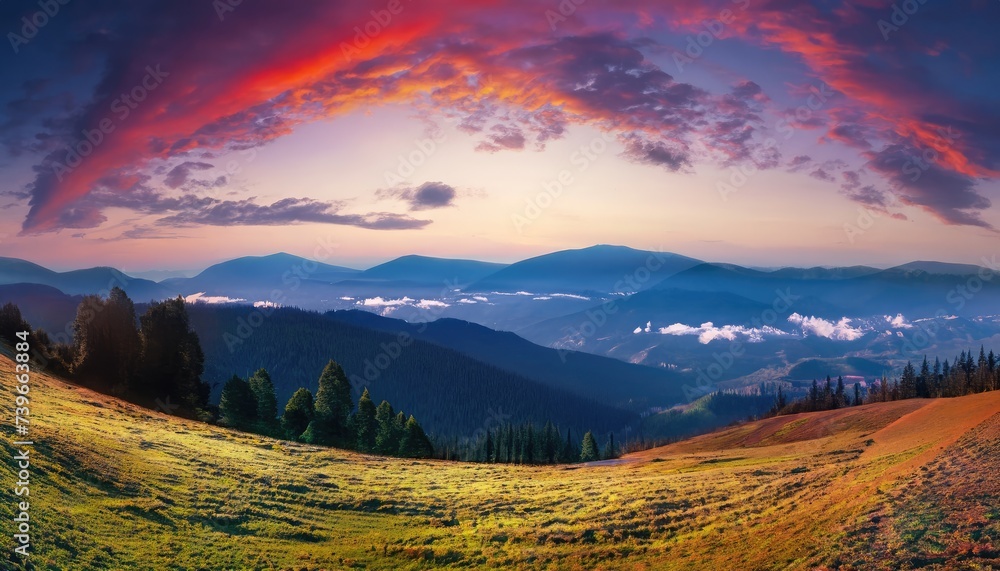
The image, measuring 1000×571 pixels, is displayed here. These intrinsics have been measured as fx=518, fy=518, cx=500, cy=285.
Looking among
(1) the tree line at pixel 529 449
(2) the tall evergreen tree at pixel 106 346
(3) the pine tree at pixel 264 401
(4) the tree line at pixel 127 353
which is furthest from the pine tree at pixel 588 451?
(2) the tall evergreen tree at pixel 106 346

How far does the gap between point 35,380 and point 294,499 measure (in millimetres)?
37896

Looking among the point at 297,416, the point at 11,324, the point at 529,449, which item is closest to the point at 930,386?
the point at 529,449

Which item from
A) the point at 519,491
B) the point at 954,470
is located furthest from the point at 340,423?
the point at 954,470

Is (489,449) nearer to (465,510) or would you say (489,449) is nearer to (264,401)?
(264,401)

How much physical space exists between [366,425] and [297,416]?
11.3 m

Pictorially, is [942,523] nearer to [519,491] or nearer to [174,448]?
[519,491]

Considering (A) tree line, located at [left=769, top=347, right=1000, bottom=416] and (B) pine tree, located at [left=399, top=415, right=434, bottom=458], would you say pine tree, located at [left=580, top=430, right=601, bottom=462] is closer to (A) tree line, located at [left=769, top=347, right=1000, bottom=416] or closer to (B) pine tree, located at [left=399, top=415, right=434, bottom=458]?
(B) pine tree, located at [left=399, top=415, right=434, bottom=458]

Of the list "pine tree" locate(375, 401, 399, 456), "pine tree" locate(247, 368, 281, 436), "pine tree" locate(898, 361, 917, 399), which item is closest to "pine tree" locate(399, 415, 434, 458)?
"pine tree" locate(375, 401, 399, 456)

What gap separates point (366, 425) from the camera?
88.5 m

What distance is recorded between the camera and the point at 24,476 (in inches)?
1036

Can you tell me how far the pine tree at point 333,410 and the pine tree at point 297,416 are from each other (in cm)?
235

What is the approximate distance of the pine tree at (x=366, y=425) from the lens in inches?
3445

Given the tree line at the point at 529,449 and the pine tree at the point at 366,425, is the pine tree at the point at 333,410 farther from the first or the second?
the tree line at the point at 529,449

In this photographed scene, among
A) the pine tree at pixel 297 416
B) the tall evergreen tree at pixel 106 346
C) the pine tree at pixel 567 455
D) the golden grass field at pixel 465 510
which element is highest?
the tall evergreen tree at pixel 106 346
